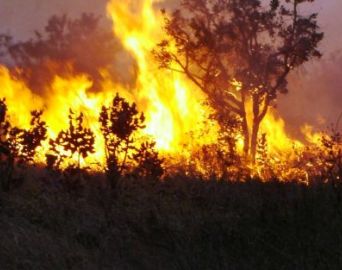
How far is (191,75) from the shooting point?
25375mm

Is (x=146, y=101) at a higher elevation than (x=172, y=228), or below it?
higher

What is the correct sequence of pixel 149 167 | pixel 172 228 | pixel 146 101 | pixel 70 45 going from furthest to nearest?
pixel 70 45 → pixel 146 101 → pixel 149 167 → pixel 172 228

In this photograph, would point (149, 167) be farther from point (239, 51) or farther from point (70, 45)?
point (70, 45)

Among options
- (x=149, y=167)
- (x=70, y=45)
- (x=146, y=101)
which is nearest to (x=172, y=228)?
(x=149, y=167)

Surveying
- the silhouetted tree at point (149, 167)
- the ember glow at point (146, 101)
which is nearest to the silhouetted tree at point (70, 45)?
the ember glow at point (146, 101)

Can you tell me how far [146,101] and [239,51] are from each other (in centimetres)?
454

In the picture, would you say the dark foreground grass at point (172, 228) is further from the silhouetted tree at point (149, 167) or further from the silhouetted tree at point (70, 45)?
the silhouetted tree at point (70, 45)

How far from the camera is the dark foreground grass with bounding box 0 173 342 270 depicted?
7.50 meters

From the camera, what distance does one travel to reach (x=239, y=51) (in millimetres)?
24531

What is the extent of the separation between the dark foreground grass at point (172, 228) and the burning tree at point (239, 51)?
527 inches

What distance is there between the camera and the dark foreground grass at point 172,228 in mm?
7504

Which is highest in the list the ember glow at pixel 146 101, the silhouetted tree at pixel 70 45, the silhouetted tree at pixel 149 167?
the silhouetted tree at pixel 70 45

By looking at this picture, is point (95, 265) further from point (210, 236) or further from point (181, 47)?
point (181, 47)

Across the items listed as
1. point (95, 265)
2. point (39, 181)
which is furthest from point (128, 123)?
point (95, 265)
